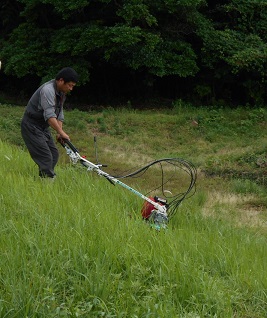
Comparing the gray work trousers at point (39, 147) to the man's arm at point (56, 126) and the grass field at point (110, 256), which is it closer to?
the grass field at point (110, 256)

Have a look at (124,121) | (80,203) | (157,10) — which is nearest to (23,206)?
(80,203)

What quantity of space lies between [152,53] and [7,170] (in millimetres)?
13869

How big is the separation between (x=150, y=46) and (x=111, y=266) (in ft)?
53.8

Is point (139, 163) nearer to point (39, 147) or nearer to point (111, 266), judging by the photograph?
point (39, 147)

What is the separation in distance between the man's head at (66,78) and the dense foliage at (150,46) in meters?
12.6

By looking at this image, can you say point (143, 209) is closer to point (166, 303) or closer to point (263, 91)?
point (166, 303)

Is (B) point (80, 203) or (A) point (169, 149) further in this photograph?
(A) point (169, 149)

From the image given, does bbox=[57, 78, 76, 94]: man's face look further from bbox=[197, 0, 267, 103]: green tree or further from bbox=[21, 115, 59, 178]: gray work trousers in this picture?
bbox=[197, 0, 267, 103]: green tree

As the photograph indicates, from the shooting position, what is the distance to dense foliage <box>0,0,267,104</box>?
1933 centimetres

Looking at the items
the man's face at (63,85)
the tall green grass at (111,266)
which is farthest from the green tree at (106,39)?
the tall green grass at (111,266)

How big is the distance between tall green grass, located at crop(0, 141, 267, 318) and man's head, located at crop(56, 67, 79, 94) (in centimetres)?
152

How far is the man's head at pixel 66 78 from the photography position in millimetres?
5953

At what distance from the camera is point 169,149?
15.6m

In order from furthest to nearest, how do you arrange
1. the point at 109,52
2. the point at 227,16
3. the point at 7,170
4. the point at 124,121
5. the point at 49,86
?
1. the point at 227,16
2. the point at 109,52
3. the point at 124,121
4. the point at 7,170
5. the point at 49,86
